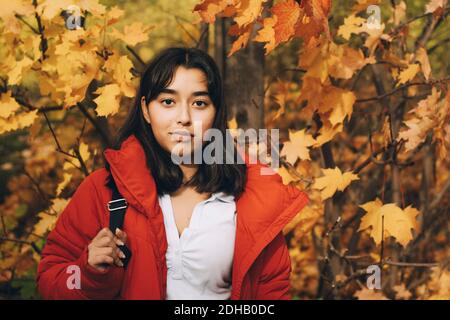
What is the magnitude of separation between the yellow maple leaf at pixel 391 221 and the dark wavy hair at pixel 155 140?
2.13ft

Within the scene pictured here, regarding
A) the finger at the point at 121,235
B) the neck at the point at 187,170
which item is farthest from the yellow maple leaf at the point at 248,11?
the finger at the point at 121,235

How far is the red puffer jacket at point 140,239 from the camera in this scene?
214cm

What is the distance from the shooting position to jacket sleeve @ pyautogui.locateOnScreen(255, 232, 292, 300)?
2379 millimetres

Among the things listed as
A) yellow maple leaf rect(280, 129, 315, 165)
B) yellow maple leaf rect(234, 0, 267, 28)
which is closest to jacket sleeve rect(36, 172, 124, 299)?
yellow maple leaf rect(234, 0, 267, 28)

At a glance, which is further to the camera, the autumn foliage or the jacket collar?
the autumn foliage

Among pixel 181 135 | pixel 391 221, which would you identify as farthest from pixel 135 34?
pixel 391 221

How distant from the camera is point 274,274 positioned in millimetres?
2391

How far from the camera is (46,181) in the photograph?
577 cm

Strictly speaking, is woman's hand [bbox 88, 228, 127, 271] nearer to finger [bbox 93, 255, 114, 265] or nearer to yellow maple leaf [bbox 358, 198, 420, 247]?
finger [bbox 93, 255, 114, 265]

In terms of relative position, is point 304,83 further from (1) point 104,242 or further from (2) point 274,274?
(1) point 104,242

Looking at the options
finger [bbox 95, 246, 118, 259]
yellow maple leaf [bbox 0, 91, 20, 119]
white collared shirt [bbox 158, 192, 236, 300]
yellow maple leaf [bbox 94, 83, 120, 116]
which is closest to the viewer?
finger [bbox 95, 246, 118, 259]

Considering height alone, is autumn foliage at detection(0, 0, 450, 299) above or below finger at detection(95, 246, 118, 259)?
above
